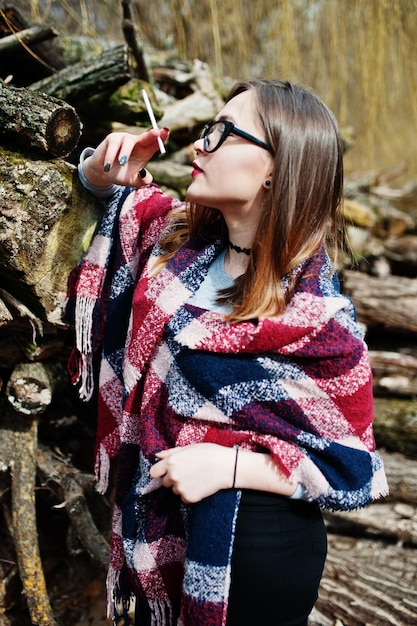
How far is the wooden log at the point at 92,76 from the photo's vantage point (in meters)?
1.86

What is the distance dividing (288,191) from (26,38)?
1.19 m

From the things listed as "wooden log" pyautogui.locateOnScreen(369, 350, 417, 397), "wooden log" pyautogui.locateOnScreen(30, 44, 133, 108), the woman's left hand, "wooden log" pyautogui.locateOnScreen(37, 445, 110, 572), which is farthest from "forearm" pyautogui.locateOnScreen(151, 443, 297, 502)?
"wooden log" pyautogui.locateOnScreen(369, 350, 417, 397)

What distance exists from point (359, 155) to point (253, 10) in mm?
2434

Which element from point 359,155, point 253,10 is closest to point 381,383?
point 253,10

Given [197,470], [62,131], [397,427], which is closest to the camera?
[197,470]

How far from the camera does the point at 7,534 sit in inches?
86.0

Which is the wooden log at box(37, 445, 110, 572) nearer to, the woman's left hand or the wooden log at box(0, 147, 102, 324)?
the wooden log at box(0, 147, 102, 324)

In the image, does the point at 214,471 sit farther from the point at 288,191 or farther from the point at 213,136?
the point at 213,136

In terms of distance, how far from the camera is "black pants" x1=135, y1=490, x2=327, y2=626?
1302 millimetres

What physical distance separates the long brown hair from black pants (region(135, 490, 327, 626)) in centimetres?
48

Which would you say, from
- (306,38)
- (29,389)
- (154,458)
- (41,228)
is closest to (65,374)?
(29,389)

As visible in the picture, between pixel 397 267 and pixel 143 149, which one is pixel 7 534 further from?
pixel 397 267

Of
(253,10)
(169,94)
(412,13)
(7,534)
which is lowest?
(7,534)

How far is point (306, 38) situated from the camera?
136 inches
